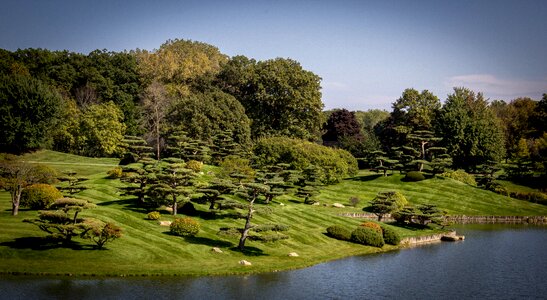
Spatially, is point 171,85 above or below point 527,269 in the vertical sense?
above

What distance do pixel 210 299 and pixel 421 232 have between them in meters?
39.4

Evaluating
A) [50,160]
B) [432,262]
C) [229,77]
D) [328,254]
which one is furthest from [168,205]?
[229,77]

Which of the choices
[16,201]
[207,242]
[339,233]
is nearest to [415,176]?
[339,233]

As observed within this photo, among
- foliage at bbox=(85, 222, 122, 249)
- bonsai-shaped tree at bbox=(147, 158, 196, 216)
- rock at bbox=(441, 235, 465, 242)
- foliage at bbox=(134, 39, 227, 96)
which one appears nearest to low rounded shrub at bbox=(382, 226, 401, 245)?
rock at bbox=(441, 235, 465, 242)

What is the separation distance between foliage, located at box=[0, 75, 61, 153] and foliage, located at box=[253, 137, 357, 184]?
35126mm

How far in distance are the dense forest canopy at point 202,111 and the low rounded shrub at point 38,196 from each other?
1674 inches

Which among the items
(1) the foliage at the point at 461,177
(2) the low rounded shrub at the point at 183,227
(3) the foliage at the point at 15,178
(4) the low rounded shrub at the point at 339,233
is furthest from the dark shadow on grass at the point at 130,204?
(1) the foliage at the point at 461,177

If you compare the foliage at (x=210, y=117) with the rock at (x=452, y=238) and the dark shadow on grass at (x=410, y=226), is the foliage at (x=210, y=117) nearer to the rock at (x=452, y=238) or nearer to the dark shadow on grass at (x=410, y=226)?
the dark shadow on grass at (x=410, y=226)

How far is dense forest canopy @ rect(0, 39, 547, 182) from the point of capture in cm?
9225

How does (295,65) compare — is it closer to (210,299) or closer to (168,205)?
(168,205)

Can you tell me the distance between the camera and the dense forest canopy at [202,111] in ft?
303

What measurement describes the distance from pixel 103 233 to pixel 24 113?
5673 cm

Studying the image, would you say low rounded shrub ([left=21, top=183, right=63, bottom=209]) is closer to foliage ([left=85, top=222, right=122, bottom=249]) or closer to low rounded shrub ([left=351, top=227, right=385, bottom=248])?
foliage ([left=85, top=222, right=122, bottom=249])

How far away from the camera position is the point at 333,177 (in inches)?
3706
